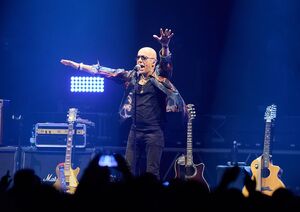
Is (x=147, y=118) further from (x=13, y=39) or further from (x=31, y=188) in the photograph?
(x=13, y=39)

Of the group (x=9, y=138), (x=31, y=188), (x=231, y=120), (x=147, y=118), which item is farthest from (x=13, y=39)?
(x=31, y=188)

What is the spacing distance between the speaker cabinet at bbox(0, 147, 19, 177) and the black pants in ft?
8.94

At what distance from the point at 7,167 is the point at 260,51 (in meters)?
5.60

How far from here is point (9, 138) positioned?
1152 cm

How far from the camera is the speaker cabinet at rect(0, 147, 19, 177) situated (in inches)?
441

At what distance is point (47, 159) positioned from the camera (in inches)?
445

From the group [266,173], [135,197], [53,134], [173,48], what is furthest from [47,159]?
[135,197]

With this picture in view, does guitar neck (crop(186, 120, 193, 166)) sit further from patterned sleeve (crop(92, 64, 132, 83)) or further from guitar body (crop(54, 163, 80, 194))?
guitar body (crop(54, 163, 80, 194))

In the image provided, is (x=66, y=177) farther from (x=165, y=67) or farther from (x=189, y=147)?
(x=165, y=67)

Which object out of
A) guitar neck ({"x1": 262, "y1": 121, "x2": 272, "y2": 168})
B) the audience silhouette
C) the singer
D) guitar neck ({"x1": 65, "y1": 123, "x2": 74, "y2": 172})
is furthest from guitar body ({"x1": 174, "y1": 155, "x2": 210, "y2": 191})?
the audience silhouette

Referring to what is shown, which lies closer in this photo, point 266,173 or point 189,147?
point 266,173

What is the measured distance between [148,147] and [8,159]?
10.3 ft

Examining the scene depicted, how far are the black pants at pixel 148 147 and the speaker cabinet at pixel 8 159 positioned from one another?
8.94 ft

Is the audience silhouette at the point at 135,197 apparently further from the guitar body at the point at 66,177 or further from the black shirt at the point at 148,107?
the guitar body at the point at 66,177
